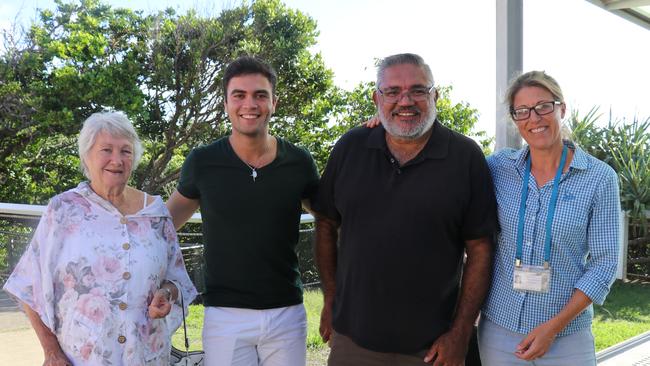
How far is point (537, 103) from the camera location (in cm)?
211

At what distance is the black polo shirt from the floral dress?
69cm

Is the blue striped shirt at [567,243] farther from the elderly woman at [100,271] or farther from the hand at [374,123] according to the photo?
the elderly woman at [100,271]

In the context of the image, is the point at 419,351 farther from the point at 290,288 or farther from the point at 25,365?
the point at 25,365

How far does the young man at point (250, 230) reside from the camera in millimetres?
2311

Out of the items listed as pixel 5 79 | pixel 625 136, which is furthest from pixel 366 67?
pixel 5 79

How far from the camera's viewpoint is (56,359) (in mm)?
1914

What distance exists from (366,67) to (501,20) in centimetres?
1011

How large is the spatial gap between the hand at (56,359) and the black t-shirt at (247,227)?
584mm

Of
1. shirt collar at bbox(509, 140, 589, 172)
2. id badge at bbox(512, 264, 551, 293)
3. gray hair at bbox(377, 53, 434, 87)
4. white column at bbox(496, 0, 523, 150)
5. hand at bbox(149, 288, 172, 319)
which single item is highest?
white column at bbox(496, 0, 523, 150)

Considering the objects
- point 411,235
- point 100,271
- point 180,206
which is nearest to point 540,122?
point 411,235

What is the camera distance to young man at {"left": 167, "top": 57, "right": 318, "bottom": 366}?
231cm

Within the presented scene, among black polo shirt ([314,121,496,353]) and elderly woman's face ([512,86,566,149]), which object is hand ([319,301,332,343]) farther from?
elderly woman's face ([512,86,566,149])

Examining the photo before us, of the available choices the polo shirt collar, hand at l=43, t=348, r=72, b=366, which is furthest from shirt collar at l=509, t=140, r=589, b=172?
hand at l=43, t=348, r=72, b=366

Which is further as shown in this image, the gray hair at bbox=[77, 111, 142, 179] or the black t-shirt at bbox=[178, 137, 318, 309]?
the black t-shirt at bbox=[178, 137, 318, 309]
